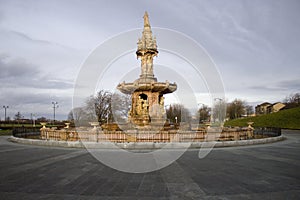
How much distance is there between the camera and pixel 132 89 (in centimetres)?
2212

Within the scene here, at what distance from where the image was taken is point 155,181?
6.50 m

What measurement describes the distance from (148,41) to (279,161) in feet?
61.1

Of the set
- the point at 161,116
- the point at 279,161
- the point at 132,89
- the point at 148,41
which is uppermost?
the point at 148,41

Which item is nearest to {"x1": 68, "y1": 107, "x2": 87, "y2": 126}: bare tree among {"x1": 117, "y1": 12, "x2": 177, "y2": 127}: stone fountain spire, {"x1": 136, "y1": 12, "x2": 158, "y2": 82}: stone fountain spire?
{"x1": 136, "y1": 12, "x2": 158, "y2": 82}: stone fountain spire

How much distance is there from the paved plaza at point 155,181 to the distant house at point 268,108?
133 meters

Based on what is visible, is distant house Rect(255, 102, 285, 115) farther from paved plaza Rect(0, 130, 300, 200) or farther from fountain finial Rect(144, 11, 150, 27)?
paved plaza Rect(0, 130, 300, 200)

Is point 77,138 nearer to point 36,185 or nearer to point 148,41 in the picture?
point 36,185

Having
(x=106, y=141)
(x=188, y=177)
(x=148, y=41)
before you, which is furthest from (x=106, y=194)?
(x=148, y=41)

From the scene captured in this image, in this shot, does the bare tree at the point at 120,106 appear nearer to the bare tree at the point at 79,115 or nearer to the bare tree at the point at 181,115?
the bare tree at the point at 79,115

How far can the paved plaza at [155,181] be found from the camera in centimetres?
535

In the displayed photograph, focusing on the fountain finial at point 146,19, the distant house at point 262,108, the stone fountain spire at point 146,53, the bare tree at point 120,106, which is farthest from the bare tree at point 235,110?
the stone fountain spire at point 146,53

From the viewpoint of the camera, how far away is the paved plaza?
5.35 metres

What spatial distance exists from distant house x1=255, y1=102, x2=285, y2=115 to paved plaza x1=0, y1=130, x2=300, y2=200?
132612 millimetres

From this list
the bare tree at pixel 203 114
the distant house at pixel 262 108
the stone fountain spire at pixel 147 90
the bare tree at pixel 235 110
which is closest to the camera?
the stone fountain spire at pixel 147 90
